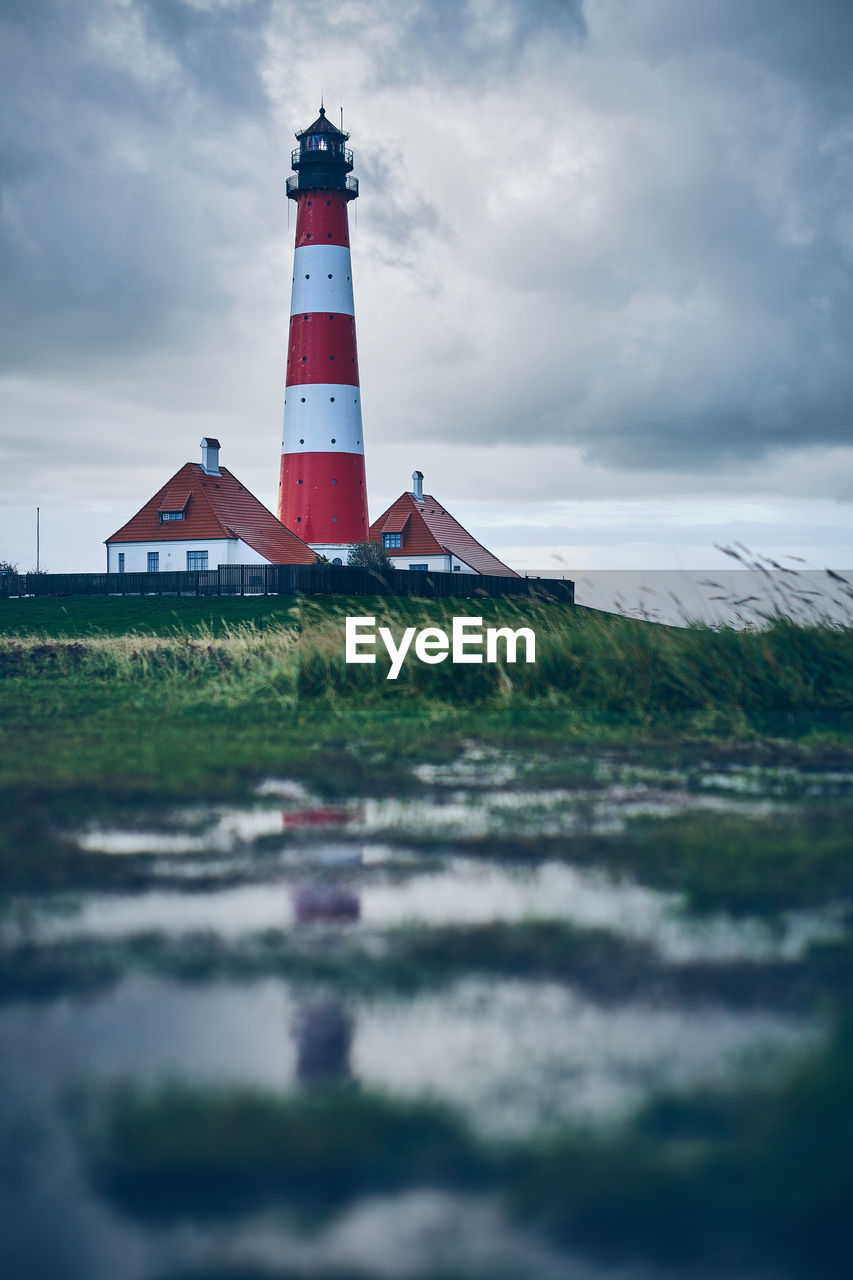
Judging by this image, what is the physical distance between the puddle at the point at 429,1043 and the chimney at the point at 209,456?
45142 millimetres

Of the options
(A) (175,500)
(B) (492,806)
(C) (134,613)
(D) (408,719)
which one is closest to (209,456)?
(A) (175,500)

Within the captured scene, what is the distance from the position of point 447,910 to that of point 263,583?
3636 cm

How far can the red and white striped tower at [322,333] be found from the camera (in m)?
40.5

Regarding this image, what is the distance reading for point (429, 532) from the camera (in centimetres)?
5331

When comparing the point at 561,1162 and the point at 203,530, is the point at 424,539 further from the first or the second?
the point at 561,1162

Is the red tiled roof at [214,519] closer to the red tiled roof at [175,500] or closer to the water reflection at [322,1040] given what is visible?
the red tiled roof at [175,500]

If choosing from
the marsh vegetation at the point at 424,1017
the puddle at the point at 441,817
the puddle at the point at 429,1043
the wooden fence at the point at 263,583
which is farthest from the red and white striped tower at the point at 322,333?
the puddle at the point at 429,1043

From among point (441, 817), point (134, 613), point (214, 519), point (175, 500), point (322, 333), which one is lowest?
point (441, 817)

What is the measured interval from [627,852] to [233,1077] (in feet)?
7.78

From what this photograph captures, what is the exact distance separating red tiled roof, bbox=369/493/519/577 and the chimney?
831 cm

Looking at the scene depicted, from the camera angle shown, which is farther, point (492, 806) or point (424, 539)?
point (424, 539)

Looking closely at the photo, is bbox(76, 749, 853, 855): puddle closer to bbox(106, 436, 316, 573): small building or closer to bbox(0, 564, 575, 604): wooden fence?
bbox(0, 564, 575, 604): wooden fence

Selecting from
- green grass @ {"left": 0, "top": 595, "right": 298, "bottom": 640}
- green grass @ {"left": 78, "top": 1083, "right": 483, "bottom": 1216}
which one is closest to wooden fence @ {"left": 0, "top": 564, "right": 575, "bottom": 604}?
green grass @ {"left": 0, "top": 595, "right": 298, "bottom": 640}

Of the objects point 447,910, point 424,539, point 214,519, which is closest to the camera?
point 447,910
